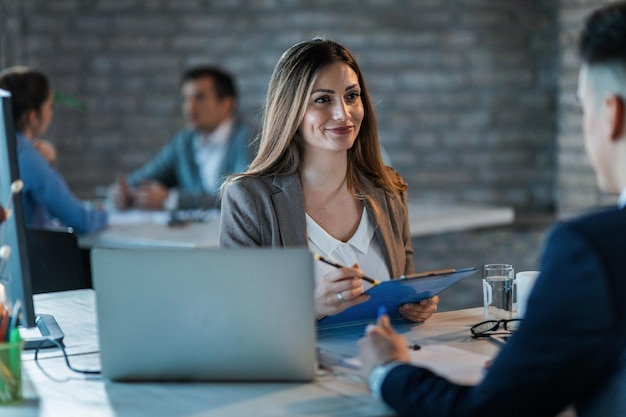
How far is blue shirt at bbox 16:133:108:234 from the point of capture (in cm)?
370

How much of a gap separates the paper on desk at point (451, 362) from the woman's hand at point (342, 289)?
133mm

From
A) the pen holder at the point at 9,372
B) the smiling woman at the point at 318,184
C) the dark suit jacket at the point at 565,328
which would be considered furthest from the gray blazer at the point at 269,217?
the dark suit jacket at the point at 565,328

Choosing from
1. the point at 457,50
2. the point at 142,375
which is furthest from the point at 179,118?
the point at 142,375

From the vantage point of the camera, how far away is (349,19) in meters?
5.29

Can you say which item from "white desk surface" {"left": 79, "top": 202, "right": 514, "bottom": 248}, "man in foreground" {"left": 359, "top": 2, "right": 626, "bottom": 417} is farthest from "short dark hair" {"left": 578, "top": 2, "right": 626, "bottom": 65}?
"white desk surface" {"left": 79, "top": 202, "right": 514, "bottom": 248}

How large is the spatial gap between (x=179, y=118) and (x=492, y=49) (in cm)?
182

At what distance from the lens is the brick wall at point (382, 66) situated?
5281mm

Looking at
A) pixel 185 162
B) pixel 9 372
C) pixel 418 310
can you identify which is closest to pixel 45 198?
pixel 185 162

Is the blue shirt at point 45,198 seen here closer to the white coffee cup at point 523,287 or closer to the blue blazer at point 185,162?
the blue blazer at point 185,162

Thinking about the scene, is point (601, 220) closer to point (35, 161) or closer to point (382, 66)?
point (35, 161)

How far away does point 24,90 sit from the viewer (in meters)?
3.79

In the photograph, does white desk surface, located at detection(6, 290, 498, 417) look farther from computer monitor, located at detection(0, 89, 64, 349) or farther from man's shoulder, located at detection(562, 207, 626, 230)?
man's shoulder, located at detection(562, 207, 626, 230)

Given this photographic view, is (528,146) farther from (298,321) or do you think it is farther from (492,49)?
(298,321)

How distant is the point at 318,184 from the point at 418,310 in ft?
1.81
